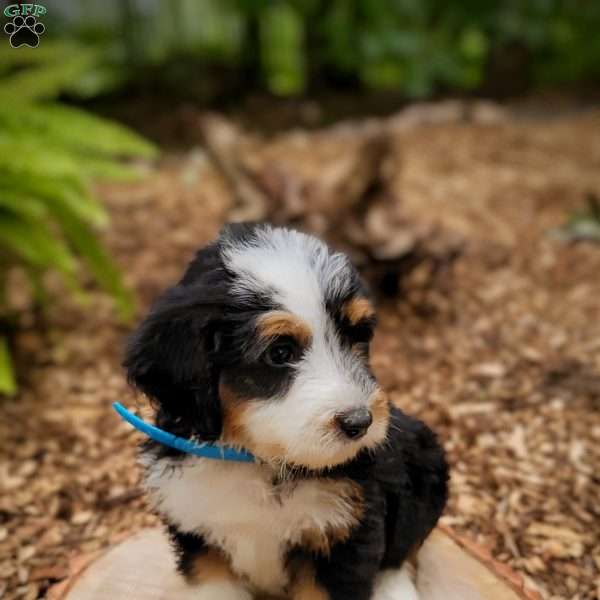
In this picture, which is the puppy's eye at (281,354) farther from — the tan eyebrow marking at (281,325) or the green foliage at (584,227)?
the green foliage at (584,227)

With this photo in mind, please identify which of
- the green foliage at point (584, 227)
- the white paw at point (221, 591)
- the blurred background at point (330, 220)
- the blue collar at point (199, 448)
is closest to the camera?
the blue collar at point (199, 448)

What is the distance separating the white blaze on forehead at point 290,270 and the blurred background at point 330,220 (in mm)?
1551

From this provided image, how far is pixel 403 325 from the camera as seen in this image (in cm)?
577

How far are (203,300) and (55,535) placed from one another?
1927mm

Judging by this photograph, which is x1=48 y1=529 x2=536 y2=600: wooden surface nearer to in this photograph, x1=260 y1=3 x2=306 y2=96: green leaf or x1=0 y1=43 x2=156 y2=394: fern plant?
x1=0 y1=43 x2=156 y2=394: fern plant

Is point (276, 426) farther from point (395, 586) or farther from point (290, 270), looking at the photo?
point (395, 586)

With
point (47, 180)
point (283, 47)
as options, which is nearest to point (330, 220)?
point (47, 180)

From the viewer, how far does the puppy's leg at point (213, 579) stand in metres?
2.72

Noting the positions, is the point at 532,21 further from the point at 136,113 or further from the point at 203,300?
the point at 203,300

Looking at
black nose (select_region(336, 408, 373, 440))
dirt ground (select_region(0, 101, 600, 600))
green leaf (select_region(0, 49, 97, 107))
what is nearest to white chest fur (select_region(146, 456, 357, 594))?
black nose (select_region(336, 408, 373, 440))

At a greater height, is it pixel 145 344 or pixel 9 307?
pixel 145 344

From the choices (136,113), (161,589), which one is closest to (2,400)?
(161,589)

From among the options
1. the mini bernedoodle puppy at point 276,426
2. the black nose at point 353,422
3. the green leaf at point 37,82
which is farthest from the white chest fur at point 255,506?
the green leaf at point 37,82

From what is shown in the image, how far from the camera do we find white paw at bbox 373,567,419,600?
9.21ft
